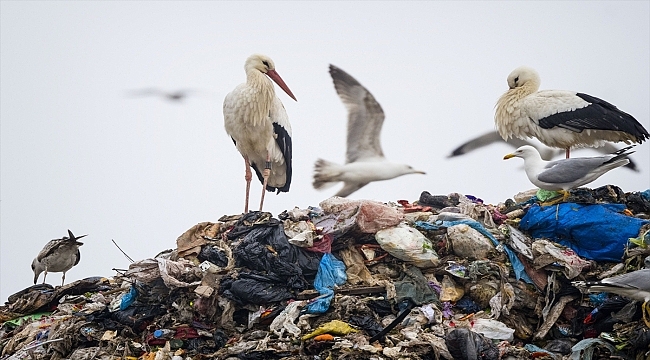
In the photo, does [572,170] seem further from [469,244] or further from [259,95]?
[259,95]

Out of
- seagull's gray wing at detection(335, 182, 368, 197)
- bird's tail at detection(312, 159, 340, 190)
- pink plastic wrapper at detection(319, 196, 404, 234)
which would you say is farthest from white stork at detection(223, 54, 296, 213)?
pink plastic wrapper at detection(319, 196, 404, 234)

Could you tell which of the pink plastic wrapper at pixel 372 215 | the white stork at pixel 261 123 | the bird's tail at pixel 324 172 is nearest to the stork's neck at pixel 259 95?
the white stork at pixel 261 123

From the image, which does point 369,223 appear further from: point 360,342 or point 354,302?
point 360,342

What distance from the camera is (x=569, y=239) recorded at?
6.62m

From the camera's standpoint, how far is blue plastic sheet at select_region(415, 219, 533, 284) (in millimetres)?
6316

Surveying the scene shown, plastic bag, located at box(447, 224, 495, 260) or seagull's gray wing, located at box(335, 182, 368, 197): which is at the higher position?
seagull's gray wing, located at box(335, 182, 368, 197)

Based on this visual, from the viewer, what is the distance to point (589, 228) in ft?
21.4

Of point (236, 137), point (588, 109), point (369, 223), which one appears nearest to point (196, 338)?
point (369, 223)

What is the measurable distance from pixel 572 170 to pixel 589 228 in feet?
1.59

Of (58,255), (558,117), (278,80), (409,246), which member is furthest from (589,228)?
(58,255)

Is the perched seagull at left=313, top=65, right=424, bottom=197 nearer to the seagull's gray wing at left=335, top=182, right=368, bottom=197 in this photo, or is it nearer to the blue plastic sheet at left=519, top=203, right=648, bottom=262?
the seagull's gray wing at left=335, top=182, right=368, bottom=197

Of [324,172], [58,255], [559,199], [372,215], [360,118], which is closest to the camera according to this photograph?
[372,215]

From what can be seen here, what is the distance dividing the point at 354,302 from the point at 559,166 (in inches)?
84.5

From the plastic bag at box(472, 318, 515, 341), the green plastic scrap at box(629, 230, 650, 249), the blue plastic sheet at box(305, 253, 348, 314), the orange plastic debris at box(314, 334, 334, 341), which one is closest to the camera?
the orange plastic debris at box(314, 334, 334, 341)
